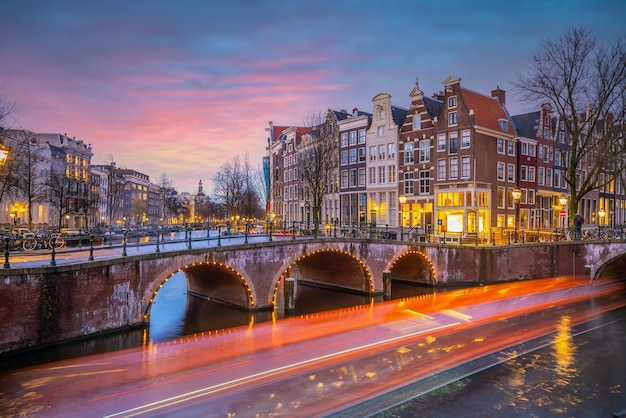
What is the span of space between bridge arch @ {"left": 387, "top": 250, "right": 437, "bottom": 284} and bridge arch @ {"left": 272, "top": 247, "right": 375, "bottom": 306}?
7.83 ft

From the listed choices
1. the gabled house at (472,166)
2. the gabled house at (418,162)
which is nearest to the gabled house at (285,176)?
the gabled house at (418,162)

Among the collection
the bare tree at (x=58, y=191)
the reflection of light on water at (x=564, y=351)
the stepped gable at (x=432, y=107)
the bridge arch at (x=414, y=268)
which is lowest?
the reflection of light on water at (x=564, y=351)

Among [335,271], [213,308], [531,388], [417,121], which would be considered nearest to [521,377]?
[531,388]

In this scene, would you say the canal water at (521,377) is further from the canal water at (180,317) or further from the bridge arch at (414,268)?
the bridge arch at (414,268)

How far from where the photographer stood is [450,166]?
41.0m

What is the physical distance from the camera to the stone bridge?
15.0 meters

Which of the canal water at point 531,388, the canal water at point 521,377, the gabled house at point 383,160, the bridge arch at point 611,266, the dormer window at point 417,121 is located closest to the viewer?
the canal water at point 531,388

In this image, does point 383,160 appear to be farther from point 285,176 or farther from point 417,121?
point 285,176

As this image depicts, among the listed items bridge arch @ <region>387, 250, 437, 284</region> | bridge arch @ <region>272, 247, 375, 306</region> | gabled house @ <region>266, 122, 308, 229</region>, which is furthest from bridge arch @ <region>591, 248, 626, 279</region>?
gabled house @ <region>266, 122, 308, 229</region>

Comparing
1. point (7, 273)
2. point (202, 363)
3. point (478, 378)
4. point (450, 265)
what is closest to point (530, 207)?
point (450, 265)

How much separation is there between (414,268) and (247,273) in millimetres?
15266

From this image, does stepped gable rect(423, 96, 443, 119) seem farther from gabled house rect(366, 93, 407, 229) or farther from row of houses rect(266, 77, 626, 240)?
gabled house rect(366, 93, 407, 229)

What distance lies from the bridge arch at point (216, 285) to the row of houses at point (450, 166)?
13.8m

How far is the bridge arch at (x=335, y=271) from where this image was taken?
92.8 feet
